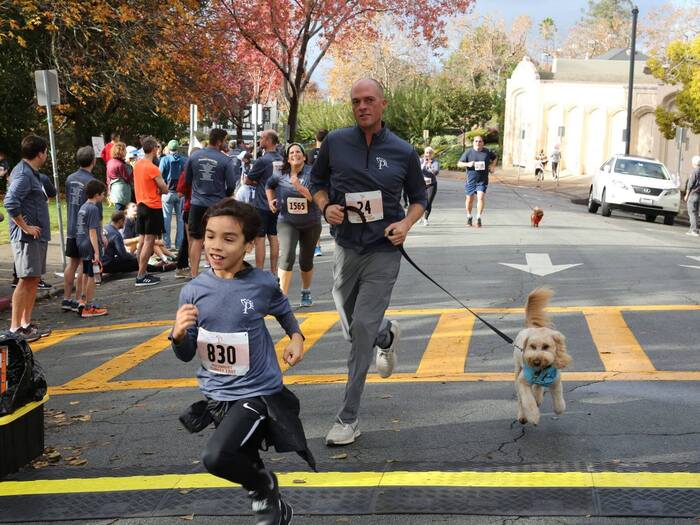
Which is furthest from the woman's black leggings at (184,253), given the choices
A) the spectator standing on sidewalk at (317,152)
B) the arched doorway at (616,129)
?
the arched doorway at (616,129)

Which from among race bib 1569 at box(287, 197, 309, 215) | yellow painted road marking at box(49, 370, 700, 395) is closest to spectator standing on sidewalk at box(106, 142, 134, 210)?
race bib 1569 at box(287, 197, 309, 215)

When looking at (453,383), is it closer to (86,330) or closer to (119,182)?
(86,330)

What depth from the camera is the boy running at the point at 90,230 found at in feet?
36.0

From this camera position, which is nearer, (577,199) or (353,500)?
(353,500)

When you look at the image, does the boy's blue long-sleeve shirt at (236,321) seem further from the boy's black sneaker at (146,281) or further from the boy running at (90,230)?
the boy's black sneaker at (146,281)

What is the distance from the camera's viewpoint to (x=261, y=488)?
408 cm

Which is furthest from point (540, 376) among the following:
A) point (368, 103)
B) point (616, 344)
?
point (616, 344)

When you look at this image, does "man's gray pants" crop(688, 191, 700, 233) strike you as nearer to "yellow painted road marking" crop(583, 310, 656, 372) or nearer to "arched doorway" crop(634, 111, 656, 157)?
"yellow painted road marking" crop(583, 310, 656, 372)

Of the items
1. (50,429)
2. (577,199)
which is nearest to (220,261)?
(50,429)

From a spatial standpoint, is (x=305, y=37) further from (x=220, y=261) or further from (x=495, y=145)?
(x=495, y=145)

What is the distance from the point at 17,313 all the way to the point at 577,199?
3227 centimetres

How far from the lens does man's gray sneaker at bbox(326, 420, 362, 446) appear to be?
18.5 ft

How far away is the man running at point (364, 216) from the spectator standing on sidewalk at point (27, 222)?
16.1ft

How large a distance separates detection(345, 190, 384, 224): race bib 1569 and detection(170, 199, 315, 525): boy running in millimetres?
1559
